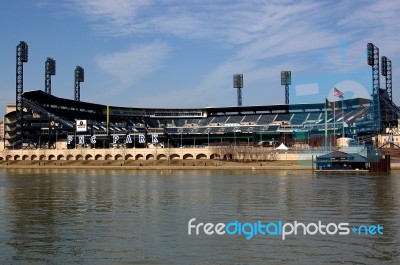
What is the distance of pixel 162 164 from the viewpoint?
463 ft

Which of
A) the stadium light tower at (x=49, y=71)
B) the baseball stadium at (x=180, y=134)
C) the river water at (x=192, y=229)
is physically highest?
the stadium light tower at (x=49, y=71)

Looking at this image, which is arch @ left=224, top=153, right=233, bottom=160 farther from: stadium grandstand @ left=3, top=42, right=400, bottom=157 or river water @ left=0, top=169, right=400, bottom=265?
river water @ left=0, top=169, right=400, bottom=265

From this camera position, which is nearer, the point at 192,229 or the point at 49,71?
the point at 192,229

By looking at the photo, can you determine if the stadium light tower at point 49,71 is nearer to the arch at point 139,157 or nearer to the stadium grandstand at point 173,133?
the stadium grandstand at point 173,133

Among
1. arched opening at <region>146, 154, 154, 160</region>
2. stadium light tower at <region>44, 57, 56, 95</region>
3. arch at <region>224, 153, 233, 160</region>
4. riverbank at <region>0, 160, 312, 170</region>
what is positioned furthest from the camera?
stadium light tower at <region>44, 57, 56, 95</region>

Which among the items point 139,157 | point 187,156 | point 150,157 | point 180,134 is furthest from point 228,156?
point 180,134

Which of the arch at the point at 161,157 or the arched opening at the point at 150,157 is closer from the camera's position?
the arch at the point at 161,157

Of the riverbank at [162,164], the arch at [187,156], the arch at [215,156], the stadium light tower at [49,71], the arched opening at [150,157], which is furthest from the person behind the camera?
the stadium light tower at [49,71]

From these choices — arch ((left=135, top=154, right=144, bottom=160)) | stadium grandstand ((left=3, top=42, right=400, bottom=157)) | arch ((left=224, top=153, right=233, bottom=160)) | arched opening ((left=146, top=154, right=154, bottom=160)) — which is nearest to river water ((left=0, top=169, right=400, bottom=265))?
arch ((left=224, top=153, right=233, bottom=160))

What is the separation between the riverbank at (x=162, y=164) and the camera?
12362cm

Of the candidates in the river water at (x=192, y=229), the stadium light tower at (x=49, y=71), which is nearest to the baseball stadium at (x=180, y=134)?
the stadium light tower at (x=49, y=71)

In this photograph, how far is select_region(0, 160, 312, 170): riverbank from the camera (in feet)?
406

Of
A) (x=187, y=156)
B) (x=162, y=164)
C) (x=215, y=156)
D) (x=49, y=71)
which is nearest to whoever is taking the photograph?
(x=162, y=164)

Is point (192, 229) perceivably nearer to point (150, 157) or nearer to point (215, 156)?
point (215, 156)
